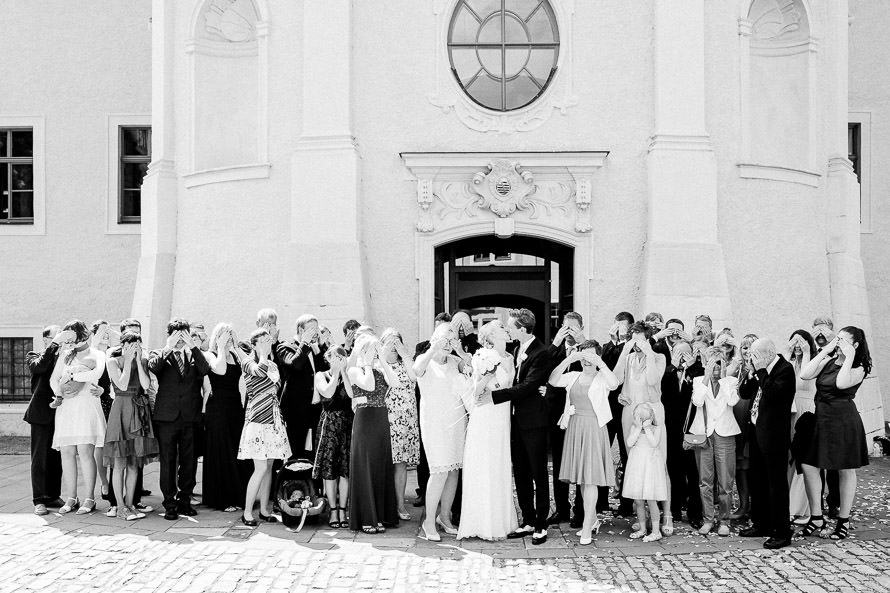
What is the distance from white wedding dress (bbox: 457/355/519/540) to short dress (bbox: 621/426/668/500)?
1.05 metres

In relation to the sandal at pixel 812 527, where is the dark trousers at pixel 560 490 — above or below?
above

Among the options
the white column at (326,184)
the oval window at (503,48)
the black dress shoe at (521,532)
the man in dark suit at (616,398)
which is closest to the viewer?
the black dress shoe at (521,532)

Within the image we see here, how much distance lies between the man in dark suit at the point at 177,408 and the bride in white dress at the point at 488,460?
9.10 feet

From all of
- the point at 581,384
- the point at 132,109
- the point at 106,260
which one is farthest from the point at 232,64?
the point at 581,384

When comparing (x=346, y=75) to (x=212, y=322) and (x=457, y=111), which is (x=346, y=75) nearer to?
(x=457, y=111)

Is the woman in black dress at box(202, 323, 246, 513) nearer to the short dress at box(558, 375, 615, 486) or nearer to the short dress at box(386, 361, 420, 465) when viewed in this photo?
the short dress at box(386, 361, 420, 465)

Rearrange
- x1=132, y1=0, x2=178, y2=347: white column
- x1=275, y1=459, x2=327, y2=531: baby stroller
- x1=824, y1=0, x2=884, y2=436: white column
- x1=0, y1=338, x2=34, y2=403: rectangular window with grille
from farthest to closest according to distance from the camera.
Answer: x1=0, y1=338, x2=34, y2=403: rectangular window with grille → x1=132, y1=0, x2=178, y2=347: white column → x1=824, y1=0, x2=884, y2=436: white column → x1=275, y1=459, x2=327, y2=531: baby stroller

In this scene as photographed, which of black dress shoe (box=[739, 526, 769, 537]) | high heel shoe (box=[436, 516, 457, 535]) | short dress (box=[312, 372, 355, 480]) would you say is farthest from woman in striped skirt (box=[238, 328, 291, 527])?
black dress shoe (box=[739, 526, 769, 537])

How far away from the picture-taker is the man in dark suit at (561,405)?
8.02 m

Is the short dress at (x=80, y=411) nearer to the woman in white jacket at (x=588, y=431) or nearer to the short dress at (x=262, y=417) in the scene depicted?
the short dress at (x=262, y=417)

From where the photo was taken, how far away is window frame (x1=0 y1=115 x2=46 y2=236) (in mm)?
15867

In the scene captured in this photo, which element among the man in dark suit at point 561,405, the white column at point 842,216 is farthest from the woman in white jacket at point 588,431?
the white column at point 842,216

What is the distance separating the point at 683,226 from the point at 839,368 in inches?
177

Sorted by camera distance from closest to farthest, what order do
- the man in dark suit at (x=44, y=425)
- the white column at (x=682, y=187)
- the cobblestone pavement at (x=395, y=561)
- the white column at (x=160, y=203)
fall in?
the cobblestone pavement at (x=395, y=561) → the man in dark suit at (x=44, y=425) → the white column at (x=682, y=187) → the white column at (x=160, y=203)
